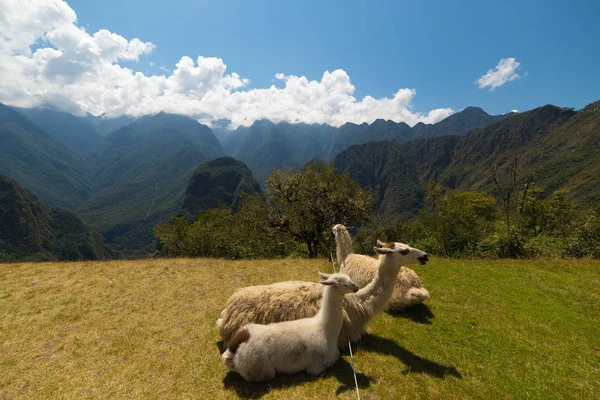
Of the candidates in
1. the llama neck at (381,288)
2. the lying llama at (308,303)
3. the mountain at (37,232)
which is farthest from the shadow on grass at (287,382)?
the mountain at (37,232)

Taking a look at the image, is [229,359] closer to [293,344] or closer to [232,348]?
[232,348]

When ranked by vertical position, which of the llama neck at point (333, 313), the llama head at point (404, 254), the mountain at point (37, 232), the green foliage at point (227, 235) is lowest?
the mountain at point (37, 232)

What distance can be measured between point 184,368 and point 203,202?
204 metres

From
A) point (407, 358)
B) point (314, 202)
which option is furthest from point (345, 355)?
point (314, 202)

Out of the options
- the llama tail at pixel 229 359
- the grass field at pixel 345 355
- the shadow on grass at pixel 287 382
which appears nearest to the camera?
the shadow on grass at pixel 287 382

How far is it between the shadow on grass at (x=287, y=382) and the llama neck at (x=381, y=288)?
1523 mm

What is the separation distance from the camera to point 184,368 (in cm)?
534

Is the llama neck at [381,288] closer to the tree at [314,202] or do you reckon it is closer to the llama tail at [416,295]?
the llama tail at [416,295]

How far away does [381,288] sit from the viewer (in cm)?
617

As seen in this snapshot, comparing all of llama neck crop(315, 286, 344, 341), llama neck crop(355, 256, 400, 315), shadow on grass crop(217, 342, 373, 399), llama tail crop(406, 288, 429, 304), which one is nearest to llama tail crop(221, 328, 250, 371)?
A: shadow on grass crop(217, 342, 373, 399)

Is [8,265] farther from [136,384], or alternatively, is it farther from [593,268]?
[593,268]

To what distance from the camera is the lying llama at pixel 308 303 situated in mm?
5742

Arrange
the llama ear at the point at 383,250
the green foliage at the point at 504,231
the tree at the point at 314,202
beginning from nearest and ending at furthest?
1. the llama ear at the point at 383,250
2. the green foliage at the point at 504,231
3. the tree at the point at 314,202

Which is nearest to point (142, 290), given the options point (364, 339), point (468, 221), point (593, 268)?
point (364, 339)
